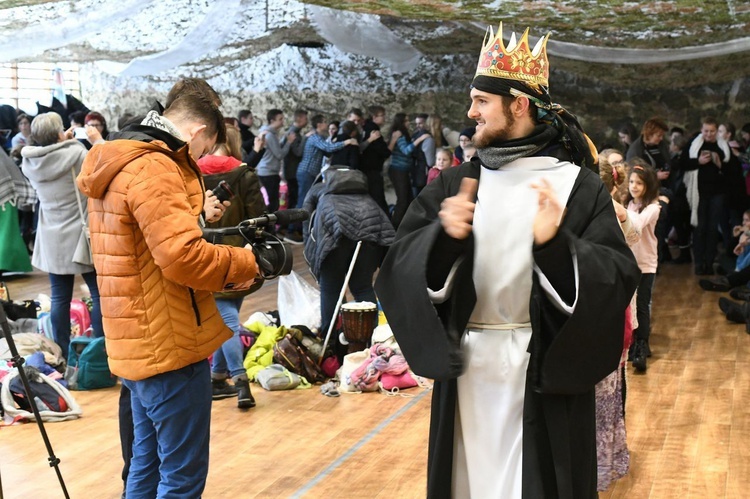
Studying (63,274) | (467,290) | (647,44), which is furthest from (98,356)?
(647,44)

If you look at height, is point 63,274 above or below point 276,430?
above

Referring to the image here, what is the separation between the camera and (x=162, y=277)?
2604mm

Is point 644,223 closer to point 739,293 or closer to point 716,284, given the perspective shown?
point 739,293

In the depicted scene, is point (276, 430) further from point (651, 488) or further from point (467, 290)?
point (467, 290)

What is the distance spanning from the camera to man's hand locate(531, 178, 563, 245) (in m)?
2.09

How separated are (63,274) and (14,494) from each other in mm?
1929

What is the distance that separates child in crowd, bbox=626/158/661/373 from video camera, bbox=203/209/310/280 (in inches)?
132

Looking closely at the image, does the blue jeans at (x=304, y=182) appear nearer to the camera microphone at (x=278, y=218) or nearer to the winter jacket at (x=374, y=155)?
the winter jacket at (x=374, y=155)

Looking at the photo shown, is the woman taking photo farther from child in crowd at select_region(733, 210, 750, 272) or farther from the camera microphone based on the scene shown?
child in crowd at select_region(733, 210, 750, 272)

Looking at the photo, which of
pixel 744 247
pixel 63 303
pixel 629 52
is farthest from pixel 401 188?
pixel 63 303

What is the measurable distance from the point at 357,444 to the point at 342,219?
1.53 metres

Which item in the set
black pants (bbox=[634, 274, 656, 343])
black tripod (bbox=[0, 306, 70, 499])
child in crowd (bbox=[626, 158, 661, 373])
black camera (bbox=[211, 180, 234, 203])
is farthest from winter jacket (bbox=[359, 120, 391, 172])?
black tripod (bbox=[0, 306, 70, 499])

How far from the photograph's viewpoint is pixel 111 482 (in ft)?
13.1

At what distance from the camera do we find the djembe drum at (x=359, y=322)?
18.2ft
